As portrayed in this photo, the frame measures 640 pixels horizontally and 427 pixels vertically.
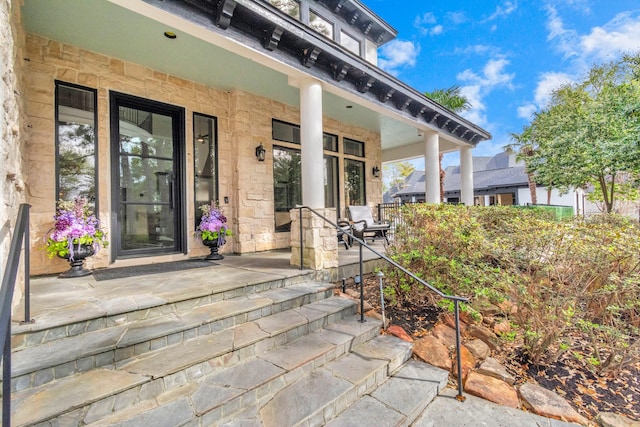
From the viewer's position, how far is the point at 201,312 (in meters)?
2.36

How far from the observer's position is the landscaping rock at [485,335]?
2.84 m

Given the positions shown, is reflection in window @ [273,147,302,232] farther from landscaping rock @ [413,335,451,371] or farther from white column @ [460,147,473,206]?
white column @ [460,147,473,206]

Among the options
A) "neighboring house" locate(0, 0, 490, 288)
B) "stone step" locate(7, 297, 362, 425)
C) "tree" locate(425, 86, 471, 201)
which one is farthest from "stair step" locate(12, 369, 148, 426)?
"tree" locate(425, 86, 471, 201)

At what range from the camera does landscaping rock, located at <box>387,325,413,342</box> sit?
2752mm

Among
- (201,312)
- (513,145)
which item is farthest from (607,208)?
(201,312)

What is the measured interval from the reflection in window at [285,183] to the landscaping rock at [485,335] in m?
3.69

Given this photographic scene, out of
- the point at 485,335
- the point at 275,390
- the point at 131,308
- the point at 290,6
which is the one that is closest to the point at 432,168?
the point at 485,335

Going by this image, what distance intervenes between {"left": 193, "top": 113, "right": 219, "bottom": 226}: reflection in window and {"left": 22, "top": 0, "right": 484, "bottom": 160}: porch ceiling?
0.69 meters

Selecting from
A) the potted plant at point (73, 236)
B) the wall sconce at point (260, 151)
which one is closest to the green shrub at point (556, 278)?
the wall sconce at point (260, 151)

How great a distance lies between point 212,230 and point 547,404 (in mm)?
4173

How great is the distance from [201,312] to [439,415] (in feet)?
6.34

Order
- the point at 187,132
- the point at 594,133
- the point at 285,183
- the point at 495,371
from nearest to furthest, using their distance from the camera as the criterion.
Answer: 1. the point at 495,371
2. the point at 187,132
3. the point at 285,183
4. the point at 594,133

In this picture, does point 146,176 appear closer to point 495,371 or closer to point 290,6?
point 290,6

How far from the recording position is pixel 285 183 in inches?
229
